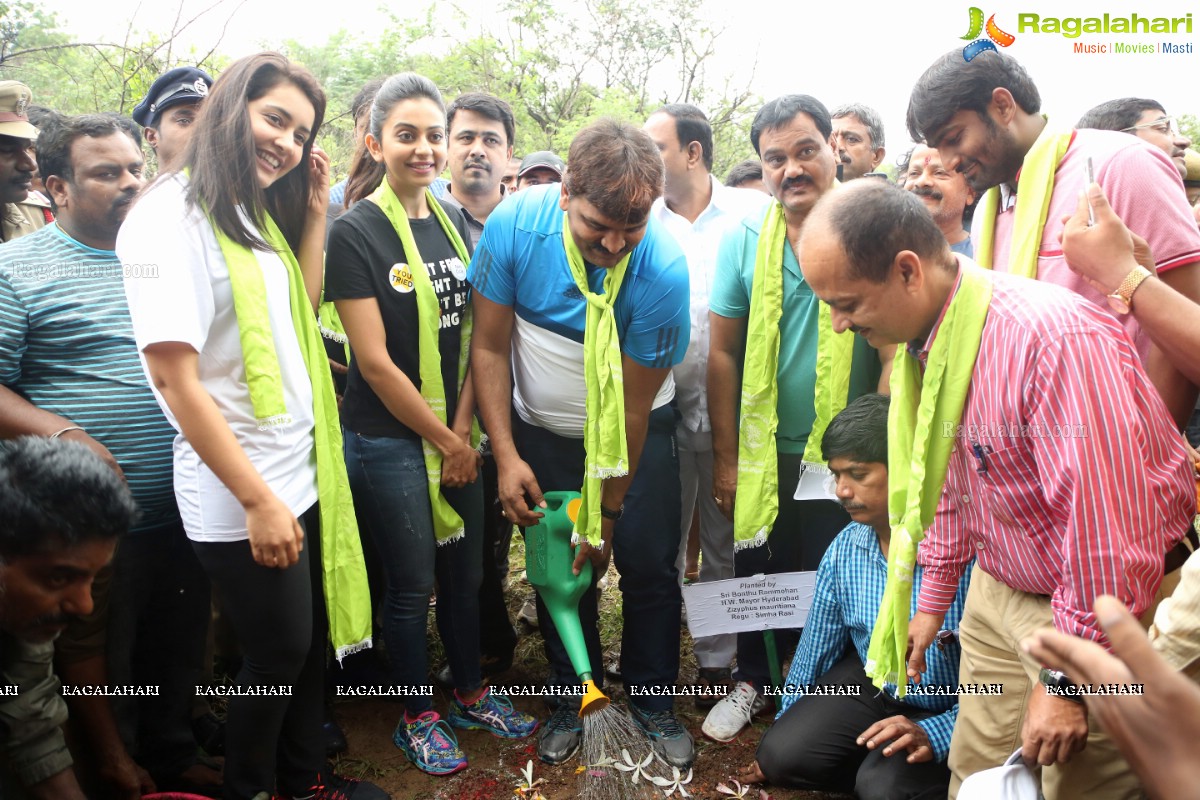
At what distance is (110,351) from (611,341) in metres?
1.35

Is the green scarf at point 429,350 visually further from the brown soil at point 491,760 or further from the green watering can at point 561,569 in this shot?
the brown soil at point 491,760

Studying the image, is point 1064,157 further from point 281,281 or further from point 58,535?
point 58,535

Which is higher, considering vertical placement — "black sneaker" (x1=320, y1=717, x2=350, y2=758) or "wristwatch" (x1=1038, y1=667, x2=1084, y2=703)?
"wristwatch" (x1=1038, y1=667, x2=1084, y2=703)

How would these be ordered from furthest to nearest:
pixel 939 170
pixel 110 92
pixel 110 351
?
pixel 110 92 → pixel 939 170 → pixel 110 351

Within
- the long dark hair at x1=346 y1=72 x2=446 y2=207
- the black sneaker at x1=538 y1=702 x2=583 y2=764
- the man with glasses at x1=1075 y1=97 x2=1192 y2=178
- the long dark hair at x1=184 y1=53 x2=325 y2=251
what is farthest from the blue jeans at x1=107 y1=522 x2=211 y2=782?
the man with glasses at x1=1075 y1=97 x2=1192 y2=178

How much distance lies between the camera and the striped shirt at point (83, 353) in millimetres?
2271

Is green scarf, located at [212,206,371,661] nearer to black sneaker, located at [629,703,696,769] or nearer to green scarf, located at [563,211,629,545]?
green scarf, located at [563,211,629,545]

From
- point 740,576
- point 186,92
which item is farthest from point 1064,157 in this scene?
point 186,92

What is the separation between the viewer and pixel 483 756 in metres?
2.91

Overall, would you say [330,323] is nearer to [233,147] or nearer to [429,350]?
[429,350]

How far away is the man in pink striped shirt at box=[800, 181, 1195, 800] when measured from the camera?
64.1 inches

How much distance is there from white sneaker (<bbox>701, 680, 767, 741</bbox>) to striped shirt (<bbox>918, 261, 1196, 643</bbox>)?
140 cm

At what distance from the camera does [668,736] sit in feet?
9.55

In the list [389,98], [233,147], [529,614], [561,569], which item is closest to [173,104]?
[389,98]
